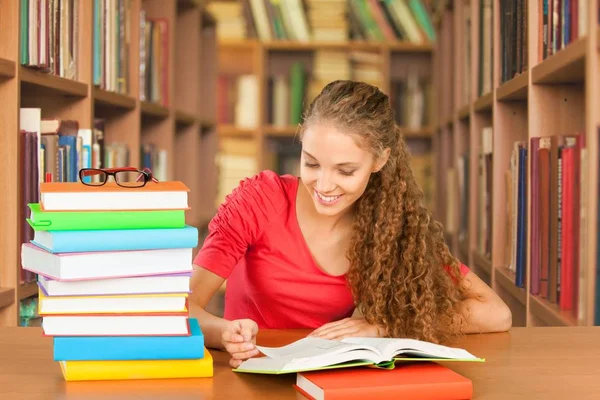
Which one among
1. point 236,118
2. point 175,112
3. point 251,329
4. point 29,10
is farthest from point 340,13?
point 251,329

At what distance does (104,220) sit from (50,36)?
1.20 metres

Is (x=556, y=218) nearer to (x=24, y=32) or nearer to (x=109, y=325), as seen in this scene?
(x=109, y=325)

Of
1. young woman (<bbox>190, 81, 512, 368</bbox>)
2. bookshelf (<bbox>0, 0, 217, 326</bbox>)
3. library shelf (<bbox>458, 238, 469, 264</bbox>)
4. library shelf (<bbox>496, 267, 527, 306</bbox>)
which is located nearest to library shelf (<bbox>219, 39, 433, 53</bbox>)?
bookshelf (<bbox>0, 0, 217, 326</bbox>)

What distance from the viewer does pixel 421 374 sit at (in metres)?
1.02

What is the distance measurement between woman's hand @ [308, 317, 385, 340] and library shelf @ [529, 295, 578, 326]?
0.35 m

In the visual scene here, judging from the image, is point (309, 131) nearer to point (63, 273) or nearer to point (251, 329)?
point (251, 329)

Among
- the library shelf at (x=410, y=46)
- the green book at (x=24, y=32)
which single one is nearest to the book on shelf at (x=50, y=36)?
the green book at (x=24, y=32)

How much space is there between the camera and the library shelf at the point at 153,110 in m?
3.13

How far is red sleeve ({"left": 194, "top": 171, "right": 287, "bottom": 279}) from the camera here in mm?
1696

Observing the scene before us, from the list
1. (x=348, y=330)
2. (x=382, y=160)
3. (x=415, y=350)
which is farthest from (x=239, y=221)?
(x=415, y=350)

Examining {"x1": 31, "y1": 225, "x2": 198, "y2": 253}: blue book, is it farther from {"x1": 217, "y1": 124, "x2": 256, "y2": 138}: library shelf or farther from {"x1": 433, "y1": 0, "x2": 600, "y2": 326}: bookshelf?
{"x1": 217, "y1": 124, "x2": 256, "y2": 138}: library shelf

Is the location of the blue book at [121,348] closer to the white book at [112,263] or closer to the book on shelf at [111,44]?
the white book at [112,263]

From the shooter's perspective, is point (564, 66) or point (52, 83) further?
point (52, 83)

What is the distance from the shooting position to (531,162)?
1.94 meters
